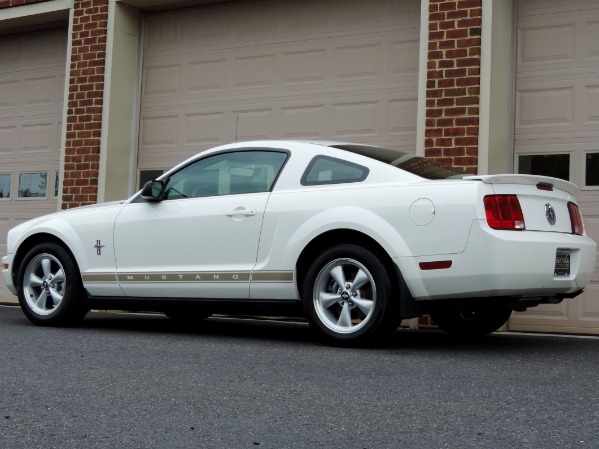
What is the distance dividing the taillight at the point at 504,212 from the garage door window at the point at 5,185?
8473mm

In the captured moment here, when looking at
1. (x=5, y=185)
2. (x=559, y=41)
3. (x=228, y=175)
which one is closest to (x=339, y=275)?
(x=228, y=175)

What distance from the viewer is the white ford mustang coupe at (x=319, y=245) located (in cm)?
642

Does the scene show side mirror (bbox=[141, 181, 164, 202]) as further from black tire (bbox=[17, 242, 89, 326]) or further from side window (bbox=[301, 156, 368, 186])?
side window (bbox=[301, 156, 368, 186])

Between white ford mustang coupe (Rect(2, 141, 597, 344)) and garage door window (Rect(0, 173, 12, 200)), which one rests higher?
garage door window (Rect(0, 173, 12, 200))

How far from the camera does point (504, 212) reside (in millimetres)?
6418

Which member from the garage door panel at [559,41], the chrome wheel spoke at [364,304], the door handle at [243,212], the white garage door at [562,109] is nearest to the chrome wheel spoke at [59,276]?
the door handle at [243,212]

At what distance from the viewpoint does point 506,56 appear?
9.40 metres

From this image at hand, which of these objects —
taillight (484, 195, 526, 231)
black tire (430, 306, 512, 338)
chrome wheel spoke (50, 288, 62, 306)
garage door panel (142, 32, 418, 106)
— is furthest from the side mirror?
Result: garage door panel (142, 32, 418, 106)

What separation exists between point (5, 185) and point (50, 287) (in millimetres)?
5379

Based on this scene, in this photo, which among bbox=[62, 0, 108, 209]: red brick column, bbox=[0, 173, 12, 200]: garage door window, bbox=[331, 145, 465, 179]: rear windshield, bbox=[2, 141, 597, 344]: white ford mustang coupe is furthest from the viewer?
bbox=[0, 173, 12, 200]: garage door window

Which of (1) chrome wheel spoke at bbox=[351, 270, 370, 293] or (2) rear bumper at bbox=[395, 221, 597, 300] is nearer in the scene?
(2) rear bumper at bbox=[395, 221, 597, 300]

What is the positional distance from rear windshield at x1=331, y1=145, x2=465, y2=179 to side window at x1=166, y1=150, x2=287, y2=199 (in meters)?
0.54

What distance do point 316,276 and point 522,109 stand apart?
138 inches

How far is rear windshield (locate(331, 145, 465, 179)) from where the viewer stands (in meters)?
6.93
